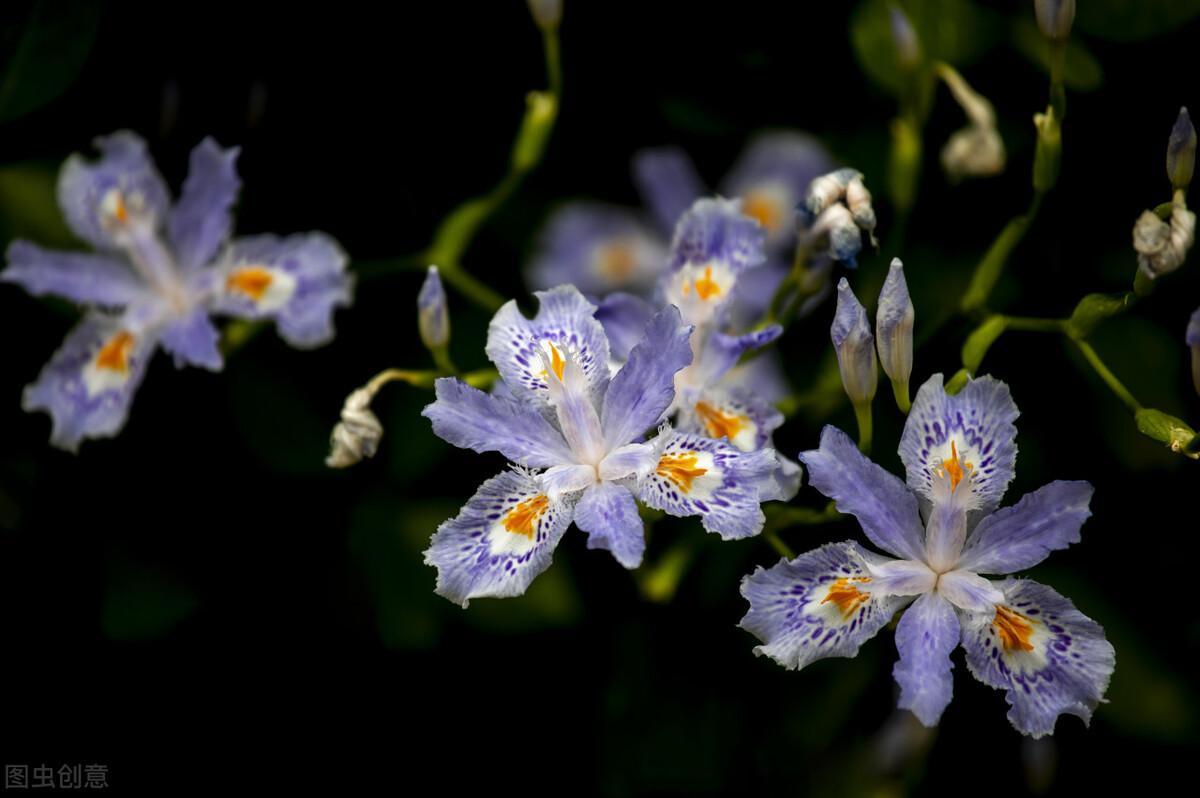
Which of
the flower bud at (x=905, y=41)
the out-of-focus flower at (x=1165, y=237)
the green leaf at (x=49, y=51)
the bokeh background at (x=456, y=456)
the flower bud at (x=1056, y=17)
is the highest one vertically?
the flower bud at (x=1056, y=17)

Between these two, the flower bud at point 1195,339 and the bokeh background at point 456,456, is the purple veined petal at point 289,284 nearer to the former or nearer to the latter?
the bokeh background at point 456,456

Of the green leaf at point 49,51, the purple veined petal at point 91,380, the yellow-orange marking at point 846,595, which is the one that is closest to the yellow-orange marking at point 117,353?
the purple veined petal at point 91,380

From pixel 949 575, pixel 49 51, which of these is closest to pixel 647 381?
pixel 949 575

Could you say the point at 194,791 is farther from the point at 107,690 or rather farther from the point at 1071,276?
the point at 1071,276

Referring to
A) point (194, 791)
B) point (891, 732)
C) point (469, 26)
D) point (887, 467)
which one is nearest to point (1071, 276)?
point (887, 467)

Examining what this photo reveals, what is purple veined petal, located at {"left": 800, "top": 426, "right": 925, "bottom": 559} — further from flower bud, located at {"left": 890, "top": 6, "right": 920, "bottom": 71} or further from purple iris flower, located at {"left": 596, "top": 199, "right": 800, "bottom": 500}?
flower bud, located at {"left": 890, "top": 6, "right": 920, "bottom": 71}

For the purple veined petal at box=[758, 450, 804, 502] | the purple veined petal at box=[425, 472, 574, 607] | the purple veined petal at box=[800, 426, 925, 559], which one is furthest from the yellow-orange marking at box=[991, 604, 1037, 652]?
the purple veined petal at box=[425, 472, 574, 607]

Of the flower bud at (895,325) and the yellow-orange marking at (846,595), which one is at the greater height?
the flower bud at (895,325)
